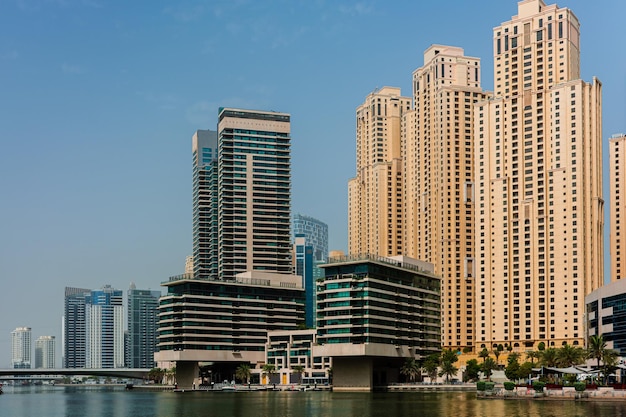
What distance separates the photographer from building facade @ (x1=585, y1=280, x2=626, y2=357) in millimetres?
181375

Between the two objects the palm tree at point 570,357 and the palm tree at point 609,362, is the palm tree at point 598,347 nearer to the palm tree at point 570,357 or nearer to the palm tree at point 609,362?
the palm tree at point 609,362

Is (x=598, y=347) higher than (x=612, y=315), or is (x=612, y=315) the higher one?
(x=612, y=315)

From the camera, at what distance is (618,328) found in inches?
7249

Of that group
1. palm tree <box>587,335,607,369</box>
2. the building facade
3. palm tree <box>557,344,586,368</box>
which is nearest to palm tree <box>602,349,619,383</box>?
palm tree <box>587,335,607,369</box>

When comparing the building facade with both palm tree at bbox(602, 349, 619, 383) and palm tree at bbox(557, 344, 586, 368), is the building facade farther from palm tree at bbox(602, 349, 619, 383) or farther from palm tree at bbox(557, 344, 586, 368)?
palm tree at bbox(557, 344, 586, 368)

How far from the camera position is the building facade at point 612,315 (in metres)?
181

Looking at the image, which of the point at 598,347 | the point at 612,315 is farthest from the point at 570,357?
the point at 598,347

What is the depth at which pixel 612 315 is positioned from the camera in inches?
7372

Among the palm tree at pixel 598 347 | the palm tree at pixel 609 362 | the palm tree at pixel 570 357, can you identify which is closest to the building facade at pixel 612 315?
the palm tree at pixel 609 362

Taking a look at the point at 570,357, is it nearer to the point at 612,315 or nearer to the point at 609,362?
the point at 612,315

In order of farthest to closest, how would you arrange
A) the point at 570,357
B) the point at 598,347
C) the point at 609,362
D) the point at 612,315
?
the point at 570,357 < the point at 612,315 < the point at 598,347 < the point at 609,362

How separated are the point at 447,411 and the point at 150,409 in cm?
5441

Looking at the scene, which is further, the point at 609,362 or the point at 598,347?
the point at 598,347

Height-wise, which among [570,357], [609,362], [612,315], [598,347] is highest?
[612,315]
